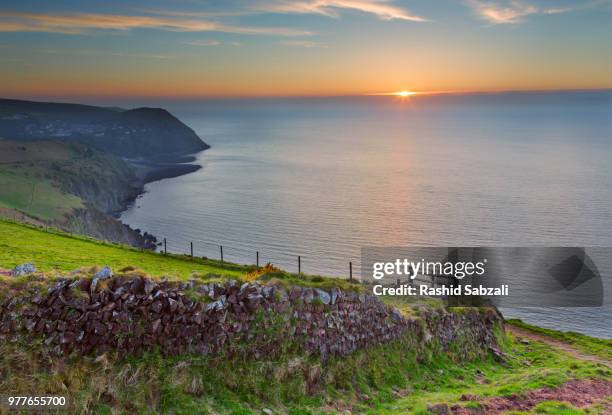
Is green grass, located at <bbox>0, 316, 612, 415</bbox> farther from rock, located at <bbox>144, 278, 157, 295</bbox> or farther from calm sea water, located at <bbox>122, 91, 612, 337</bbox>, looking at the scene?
calm sea water, located at <bbox>122, 91, 612, 337</bbox>

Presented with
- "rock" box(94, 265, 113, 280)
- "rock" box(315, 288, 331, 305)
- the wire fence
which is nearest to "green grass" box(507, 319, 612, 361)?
"rock" box(315, 288, 331, 305)

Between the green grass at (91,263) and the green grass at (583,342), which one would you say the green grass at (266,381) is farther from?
the green grass at (583,342)

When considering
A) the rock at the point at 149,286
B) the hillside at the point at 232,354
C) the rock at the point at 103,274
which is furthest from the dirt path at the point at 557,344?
the rock at the point at 103,274

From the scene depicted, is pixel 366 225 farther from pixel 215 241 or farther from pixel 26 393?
pixel 26 393

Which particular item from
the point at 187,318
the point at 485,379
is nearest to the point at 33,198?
the point at 187,318

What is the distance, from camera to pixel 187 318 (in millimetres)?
15406

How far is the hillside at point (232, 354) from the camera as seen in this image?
45.1 ft

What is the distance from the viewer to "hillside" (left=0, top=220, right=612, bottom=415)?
13.7m

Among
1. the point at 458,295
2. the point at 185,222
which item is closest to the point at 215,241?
the point at 185,222

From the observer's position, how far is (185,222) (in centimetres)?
11131

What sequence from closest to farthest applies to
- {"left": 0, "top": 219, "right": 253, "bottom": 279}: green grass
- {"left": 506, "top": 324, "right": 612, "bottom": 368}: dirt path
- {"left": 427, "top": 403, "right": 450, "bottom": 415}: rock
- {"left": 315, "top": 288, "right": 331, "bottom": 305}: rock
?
1. {"left": 427, "top": 403, "right": 450, "bottom": 415}: rock
2. {"left": 315, "top": 288, "right": 331, "bottom": 305}: rock
3. {"left": 0, "top": 219, "right": 253, "bottom": 279}: green grass
4. {"left": 506, "top": 324, "right": 612, "bottom": 368}: dirt path

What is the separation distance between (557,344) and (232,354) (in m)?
31.6

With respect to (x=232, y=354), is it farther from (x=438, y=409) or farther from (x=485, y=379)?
(x=485, y=379)

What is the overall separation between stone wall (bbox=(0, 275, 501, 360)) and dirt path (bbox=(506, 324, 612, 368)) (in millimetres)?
22090
